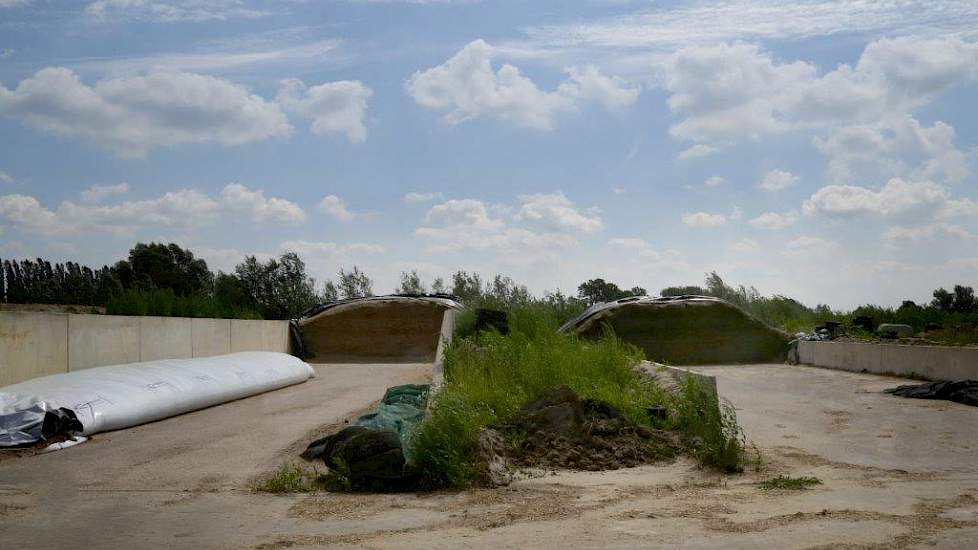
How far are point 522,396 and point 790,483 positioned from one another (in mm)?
3855

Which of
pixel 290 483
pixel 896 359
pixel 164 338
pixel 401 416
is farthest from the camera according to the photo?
pixel 896 359

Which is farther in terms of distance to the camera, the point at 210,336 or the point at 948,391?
the point at 210,336

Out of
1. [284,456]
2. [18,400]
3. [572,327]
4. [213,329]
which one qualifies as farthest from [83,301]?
[284,456]

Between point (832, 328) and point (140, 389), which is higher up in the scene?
point (832, 328)

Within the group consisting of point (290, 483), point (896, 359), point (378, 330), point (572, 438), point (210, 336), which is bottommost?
point (290, 483)

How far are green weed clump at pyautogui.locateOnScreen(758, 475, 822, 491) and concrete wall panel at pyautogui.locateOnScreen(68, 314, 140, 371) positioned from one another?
9528mm

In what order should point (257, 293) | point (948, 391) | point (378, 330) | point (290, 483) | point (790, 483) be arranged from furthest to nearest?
point (257, 293) < point (378, 330) < point (948, 391) < point (290, 483) < point (790, 483)

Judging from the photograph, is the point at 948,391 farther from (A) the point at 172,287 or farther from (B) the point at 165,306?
(A) the point at 172,287

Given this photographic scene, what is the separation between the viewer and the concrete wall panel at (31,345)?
10594 millimetres

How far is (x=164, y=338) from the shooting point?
50.6 ft

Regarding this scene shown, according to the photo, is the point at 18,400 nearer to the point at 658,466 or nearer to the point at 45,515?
the point at 45,515

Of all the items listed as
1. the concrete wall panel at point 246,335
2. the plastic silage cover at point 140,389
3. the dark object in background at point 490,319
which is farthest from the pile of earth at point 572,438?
the concrete wall panel at point 246,335

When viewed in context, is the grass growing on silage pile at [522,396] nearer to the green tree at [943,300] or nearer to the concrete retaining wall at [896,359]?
the concrete retaining wall at [896,359]

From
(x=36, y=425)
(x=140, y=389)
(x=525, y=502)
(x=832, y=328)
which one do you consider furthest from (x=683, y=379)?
(x=832, y=328)
